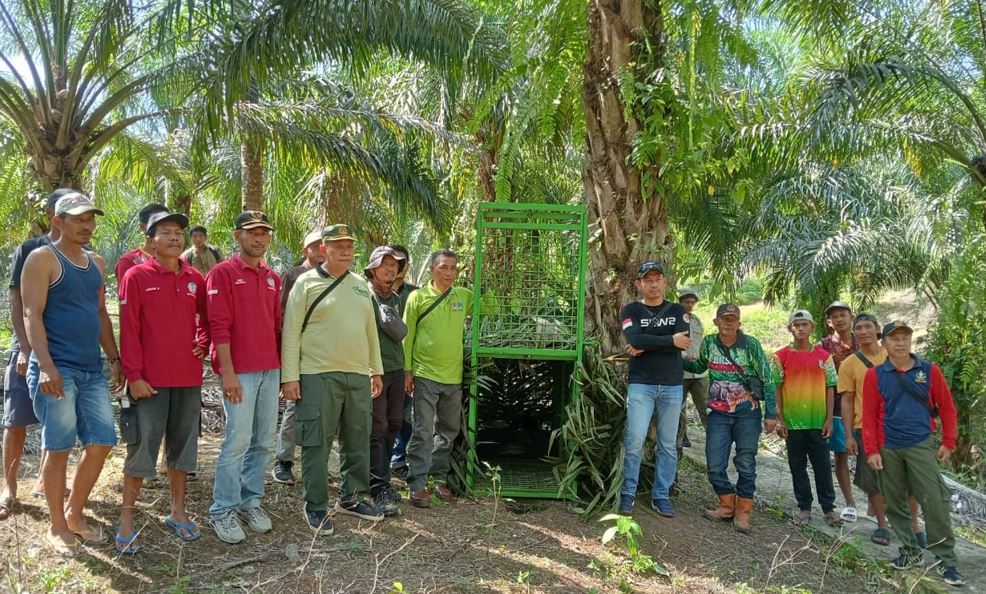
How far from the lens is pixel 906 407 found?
5715 millimetres

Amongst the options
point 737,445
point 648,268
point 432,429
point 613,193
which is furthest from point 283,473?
point 737,445

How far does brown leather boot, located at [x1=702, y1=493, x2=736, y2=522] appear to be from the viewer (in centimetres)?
629

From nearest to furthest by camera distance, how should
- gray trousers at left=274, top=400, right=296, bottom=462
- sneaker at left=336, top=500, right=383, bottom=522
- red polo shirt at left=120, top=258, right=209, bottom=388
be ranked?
red polo shirt at left=120, top=258, right=209, bottom=388 → sneaker at left=336, top=500, right=383, bottom=522 → gray trousers at left=274, top=400, right=296, bottom=462

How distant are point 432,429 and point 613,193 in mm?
2435

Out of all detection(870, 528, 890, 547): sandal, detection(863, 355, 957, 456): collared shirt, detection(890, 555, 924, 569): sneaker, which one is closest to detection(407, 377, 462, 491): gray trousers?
detection(863, 355, 957, 456): collared shirt

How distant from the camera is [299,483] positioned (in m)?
6.05

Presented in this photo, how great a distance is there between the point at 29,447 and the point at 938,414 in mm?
7239

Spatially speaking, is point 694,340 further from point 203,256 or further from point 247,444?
point 203,256

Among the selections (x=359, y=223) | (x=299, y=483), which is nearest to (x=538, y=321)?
(x=299, y=483)

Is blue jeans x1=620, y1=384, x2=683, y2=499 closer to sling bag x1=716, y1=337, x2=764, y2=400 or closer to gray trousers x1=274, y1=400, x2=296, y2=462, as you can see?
sling bag x1=716, y1=337, x2=764, y2=400

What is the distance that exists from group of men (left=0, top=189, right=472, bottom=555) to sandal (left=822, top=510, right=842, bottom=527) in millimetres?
3552

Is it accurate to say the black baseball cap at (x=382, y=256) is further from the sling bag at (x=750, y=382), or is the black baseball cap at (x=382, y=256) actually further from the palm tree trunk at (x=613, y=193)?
the sling bag at (x=750, y=382)

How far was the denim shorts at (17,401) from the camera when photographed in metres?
4.80

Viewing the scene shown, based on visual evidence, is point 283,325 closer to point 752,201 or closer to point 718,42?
point 718,42
